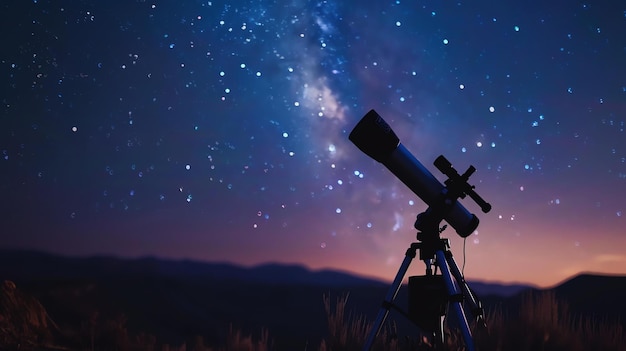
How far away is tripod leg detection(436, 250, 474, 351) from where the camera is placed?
12.2 feet

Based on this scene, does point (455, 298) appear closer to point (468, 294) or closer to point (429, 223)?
point (468, 294)

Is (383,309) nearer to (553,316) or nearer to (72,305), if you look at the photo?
(553,316)

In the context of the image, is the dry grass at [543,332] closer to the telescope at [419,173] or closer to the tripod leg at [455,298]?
the tripod leg at [455,298]

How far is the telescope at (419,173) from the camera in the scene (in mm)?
4359

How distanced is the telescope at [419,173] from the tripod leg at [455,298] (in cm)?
45

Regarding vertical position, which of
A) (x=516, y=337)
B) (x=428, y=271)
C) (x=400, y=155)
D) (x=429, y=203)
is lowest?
(x=516, y=337)

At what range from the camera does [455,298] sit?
3816 millimetres

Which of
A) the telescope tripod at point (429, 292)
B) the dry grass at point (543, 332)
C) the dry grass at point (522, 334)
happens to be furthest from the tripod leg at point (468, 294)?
the dry grass at point (543, 332)

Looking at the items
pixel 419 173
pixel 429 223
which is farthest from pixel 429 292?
pixel 419 173

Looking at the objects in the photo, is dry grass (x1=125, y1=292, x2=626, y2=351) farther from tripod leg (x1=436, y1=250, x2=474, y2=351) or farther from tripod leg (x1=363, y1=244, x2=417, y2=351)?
tripod leg (x1=436, y1=250, x2=474, y2=351)

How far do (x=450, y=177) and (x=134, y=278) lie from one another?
28407mm

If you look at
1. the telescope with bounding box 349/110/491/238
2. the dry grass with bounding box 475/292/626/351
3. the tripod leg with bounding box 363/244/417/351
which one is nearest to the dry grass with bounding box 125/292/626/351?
the dry grass with bounding box 475/292/626/351

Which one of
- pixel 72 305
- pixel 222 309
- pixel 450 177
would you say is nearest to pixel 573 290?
pixel 222 309

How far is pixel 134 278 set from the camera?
1161 inches
